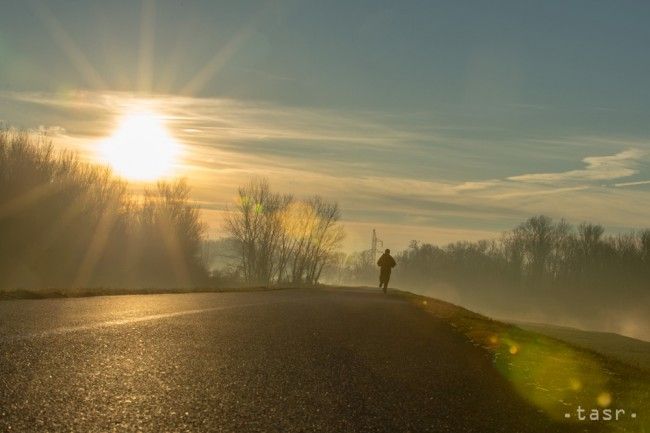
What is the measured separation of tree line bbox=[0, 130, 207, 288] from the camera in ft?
142

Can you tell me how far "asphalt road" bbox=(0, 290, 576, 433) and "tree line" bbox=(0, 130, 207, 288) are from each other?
37.3 meters

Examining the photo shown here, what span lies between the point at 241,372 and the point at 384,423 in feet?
6.00

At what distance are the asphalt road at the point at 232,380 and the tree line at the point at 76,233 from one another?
3728cm

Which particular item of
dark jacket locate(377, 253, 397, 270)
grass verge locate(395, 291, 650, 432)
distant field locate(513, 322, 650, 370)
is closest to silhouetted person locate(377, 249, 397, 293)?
dark jacket locate(377, 253, 397, 270)

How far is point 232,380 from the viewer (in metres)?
5.45

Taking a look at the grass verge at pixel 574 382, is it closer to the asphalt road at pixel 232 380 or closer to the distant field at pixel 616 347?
the asphalt road at pixel 232 380

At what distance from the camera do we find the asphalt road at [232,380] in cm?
409

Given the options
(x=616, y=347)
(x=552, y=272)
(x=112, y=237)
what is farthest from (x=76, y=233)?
(x=552, y=272)

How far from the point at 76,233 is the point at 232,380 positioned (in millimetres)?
47991

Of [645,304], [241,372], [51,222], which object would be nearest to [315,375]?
[241,372]

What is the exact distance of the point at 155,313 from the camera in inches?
435

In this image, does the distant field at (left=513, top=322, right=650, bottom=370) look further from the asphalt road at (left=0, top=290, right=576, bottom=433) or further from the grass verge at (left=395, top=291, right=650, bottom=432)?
the asphalt road at (left=0, top=290, right=576, bottom=433)

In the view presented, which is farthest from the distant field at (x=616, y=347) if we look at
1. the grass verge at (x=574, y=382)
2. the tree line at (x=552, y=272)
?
the tree line at (x=552, y=272)

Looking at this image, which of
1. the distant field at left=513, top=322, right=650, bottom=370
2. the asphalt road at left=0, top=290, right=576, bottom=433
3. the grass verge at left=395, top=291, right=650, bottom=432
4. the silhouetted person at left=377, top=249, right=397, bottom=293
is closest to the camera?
the asphalt road at left=0, top=290, right=576, bottom=433
